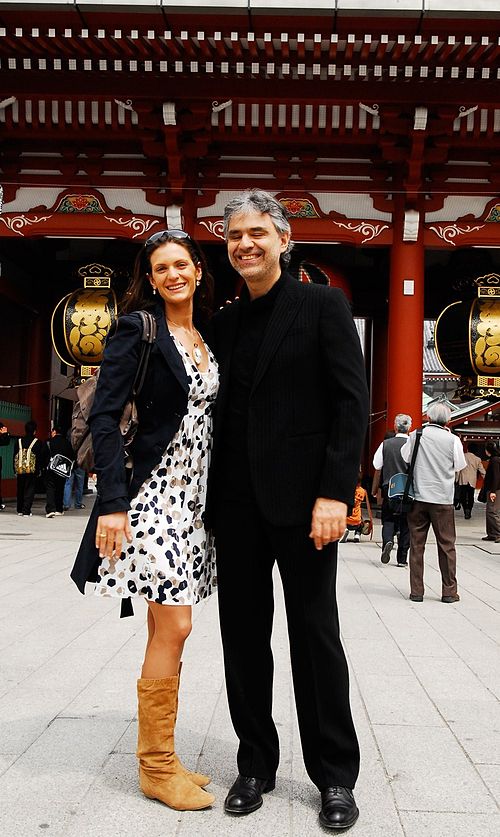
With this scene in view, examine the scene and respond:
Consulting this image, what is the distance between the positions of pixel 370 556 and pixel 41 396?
9.70m

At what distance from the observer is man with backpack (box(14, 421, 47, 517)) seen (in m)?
12.4

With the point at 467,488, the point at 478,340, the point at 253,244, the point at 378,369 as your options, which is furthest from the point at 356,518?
the point at 253,244

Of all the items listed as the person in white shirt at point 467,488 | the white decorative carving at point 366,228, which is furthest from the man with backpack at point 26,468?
the person in white shirt at point 467,488

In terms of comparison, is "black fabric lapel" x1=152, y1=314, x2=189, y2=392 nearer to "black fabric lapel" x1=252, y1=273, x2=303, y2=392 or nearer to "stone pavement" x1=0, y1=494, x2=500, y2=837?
"black fabric lapel" x1=252, y1=273, x2=303, y2=392

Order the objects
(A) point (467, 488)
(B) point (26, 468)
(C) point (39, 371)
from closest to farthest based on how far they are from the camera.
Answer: (B) point (26, 468), (A) point (467, 488), (C) point (39, 371)

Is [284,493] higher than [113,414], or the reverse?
[113,414]

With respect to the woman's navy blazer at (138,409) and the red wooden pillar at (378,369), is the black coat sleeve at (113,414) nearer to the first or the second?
the woman's navy blazer at (138,409)

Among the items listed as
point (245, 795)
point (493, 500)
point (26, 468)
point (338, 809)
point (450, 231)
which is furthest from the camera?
point (26, 468)

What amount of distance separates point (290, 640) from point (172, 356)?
98cm

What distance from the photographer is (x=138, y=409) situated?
244 cm

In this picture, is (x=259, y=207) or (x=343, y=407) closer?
(x=343, y=407)

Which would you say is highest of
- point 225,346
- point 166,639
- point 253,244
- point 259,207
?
point 259,207

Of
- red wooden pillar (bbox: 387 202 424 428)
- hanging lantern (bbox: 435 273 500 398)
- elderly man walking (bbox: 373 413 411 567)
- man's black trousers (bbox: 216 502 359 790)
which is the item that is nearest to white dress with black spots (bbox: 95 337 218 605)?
man's black trousers (bbox: 216 502 359 790)

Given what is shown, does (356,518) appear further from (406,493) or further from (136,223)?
(136,223)
